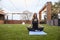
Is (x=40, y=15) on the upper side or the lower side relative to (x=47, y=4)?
lower

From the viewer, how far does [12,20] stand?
11391 mm

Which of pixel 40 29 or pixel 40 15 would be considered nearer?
pixel 40 29

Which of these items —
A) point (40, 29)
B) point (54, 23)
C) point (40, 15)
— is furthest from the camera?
point (40, 15)

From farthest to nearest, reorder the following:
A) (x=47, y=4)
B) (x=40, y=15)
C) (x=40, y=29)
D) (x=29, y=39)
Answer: (x=40, y=15) → (x=47, y=4) → (x=40, y=29) → (x=29, y=39)

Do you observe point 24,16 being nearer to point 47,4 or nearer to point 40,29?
point 47,4

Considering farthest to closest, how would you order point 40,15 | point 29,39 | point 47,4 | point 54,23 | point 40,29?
point 40,15
point 47,4
point 54,23
point 40,29
point 29,39

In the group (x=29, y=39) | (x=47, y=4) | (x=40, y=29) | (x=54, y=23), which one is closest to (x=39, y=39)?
(x=29, y=39)

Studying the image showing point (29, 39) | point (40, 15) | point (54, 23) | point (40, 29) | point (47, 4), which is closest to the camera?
point (29, 39)

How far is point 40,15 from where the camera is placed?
1172 cm

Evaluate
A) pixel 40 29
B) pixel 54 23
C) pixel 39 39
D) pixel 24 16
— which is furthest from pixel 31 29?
pixel 24 16

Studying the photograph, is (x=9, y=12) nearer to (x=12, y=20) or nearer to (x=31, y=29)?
(x=12, y=20)

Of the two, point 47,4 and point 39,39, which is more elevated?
point 47,4

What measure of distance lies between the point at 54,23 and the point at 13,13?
352 cm

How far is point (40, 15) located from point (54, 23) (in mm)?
2975
